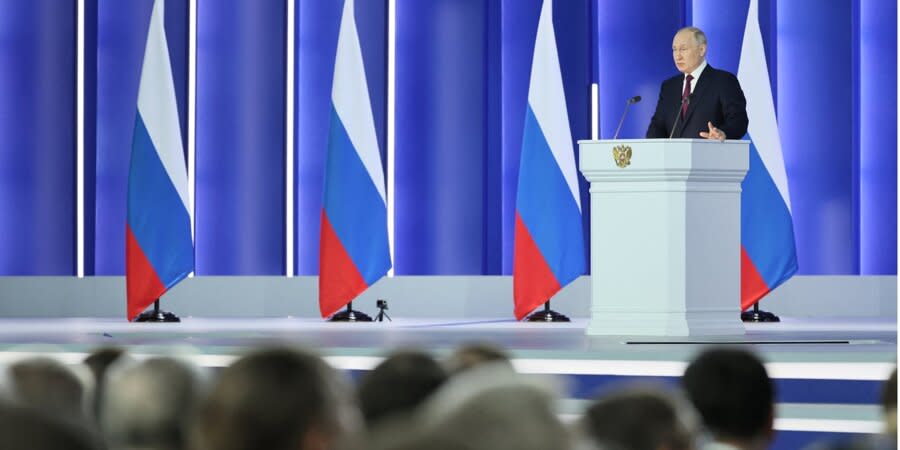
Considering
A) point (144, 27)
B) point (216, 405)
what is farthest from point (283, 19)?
point (216, 405)

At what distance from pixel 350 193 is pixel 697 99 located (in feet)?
9.28

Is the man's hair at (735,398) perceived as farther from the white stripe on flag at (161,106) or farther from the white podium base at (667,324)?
the white stripe on flag at (161,106)

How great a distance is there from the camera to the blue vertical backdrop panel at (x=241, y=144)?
1138 cm

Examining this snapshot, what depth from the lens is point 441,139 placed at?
11.1 m

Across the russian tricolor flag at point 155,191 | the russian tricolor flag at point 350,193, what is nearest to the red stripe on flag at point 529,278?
the russian tricolor flag at point 350,193

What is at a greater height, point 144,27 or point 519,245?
point 144,27

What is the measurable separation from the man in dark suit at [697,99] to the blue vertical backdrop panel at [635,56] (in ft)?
10.7

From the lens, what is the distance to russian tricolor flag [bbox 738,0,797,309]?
9430mm

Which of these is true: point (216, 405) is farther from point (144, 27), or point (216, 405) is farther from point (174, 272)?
point (144, 27)

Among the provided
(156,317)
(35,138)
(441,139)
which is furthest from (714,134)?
(35,138)

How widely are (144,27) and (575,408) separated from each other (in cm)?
664

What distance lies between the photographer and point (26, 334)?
862cm

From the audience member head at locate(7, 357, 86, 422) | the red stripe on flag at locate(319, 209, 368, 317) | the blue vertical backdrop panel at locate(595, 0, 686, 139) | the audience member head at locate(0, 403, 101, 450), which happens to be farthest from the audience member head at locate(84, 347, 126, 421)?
the blue vertical backdrop panel at locate(595, 0, 686, 139)

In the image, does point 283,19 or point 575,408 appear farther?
point 283,19
